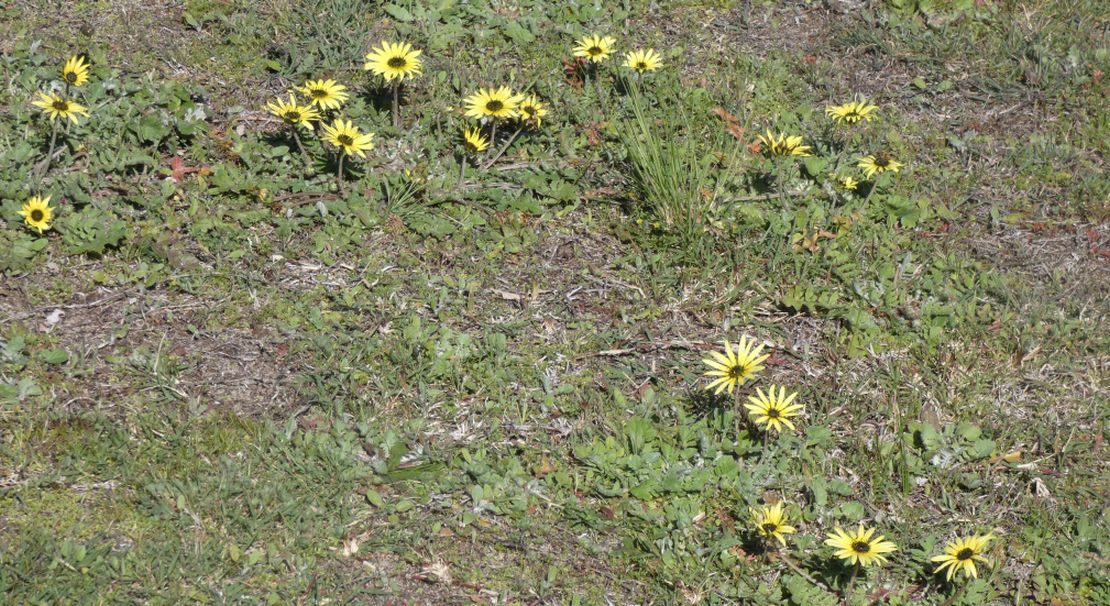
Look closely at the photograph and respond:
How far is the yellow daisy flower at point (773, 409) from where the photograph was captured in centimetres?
402

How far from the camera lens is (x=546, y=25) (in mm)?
5883

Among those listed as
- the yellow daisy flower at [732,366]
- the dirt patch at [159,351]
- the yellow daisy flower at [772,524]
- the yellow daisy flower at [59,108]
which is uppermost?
the yellow daisy flower at [59,108]

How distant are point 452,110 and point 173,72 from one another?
135 centimetres

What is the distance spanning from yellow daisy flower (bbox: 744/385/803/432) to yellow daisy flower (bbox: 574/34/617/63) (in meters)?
2.06

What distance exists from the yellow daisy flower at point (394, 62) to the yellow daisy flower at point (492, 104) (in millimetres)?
290

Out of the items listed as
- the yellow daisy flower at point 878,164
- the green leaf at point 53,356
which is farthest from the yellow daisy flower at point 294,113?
the yellow daisy flower at point 878,164

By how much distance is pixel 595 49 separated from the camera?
5.49 metres

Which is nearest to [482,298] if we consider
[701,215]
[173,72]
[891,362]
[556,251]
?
[556,251]

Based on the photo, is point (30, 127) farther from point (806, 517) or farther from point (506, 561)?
point (806, 517)

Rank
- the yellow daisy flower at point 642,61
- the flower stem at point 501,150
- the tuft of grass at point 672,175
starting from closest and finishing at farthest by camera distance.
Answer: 1. the tuft of grass at point 672,175
2. the flower stem at point 501,150
3. the yellow daisy flower at point 642,61

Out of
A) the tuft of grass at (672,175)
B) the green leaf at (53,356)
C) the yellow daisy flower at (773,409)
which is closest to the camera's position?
the yellow daisy flower at (773,409)

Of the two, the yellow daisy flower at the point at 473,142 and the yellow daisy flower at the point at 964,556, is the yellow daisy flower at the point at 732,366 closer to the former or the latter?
the yellow daisy flower at the point at 964,556

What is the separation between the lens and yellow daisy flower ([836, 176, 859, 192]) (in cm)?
494

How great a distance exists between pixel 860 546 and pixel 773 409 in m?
0.60
